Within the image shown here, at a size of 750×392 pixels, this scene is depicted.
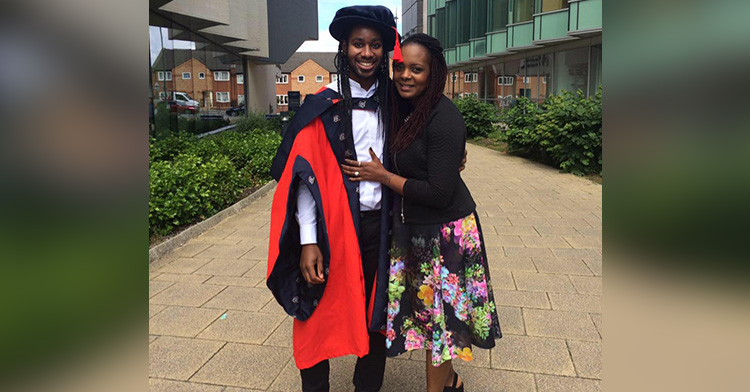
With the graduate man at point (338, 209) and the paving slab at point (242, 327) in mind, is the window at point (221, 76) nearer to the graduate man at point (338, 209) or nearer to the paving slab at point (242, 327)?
the paving slab at point (242, 327)

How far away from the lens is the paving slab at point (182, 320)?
3600mm

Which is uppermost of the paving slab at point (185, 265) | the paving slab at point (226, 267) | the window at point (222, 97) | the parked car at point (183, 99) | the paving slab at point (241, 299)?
the window at point (222, 97)

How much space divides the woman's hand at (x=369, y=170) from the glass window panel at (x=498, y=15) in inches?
918

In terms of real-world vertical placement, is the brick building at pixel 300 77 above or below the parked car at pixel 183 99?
above

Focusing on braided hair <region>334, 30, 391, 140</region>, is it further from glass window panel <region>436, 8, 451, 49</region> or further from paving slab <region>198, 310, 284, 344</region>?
glass window panel <region>436, 8, 451, 49</region>

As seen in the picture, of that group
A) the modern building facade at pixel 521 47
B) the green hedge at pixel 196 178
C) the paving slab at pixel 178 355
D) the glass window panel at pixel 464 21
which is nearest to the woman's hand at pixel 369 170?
the paving slab at pixel 178 355

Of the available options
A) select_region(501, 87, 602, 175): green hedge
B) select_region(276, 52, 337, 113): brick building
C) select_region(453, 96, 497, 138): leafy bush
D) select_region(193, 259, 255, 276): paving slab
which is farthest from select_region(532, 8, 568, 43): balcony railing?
select_region(276, 52, 337, 113): brick building

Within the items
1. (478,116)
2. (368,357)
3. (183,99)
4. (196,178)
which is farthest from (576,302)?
(478,116)

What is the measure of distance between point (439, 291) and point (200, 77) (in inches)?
643

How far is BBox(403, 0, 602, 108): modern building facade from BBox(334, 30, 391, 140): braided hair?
47.8 feet

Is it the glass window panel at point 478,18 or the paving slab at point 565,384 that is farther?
the glass window panel at point 478,18
